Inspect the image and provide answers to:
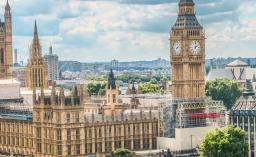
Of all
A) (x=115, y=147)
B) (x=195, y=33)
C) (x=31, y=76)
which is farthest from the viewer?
(x=31, y=76)

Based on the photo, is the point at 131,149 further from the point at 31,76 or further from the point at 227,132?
the point at 31,76

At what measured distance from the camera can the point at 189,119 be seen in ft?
443

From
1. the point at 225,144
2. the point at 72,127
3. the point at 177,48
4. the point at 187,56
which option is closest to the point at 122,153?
the point at 72,127

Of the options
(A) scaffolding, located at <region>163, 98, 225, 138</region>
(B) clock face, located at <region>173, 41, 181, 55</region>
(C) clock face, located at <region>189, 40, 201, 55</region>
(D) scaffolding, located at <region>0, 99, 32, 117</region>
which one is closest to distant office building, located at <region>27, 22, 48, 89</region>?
(D) scaffolding, located at <region>0, 99, 32, 117</region>

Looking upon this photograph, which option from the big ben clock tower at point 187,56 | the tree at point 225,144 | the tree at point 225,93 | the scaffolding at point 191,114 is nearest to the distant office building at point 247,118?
the scaffolding at point 191,114

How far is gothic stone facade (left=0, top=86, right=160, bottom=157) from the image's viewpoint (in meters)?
124

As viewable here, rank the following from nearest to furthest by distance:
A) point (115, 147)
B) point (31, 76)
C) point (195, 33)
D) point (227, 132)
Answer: point (227, 132), point (115, 147), point (195, 33), point (31, 76)

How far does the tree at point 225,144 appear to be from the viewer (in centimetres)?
11412

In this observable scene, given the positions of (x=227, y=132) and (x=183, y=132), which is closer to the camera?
(x=227, y=132)

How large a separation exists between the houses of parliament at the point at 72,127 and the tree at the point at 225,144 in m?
19.4

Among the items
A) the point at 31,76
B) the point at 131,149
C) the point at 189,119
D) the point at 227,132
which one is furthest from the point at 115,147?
the point at 31,76

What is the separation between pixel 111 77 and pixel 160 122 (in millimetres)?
14180

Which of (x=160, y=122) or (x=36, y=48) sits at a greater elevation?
(x=36, y=48)

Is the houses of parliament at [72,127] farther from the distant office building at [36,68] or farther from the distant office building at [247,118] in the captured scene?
the distant office building at [36,68]
